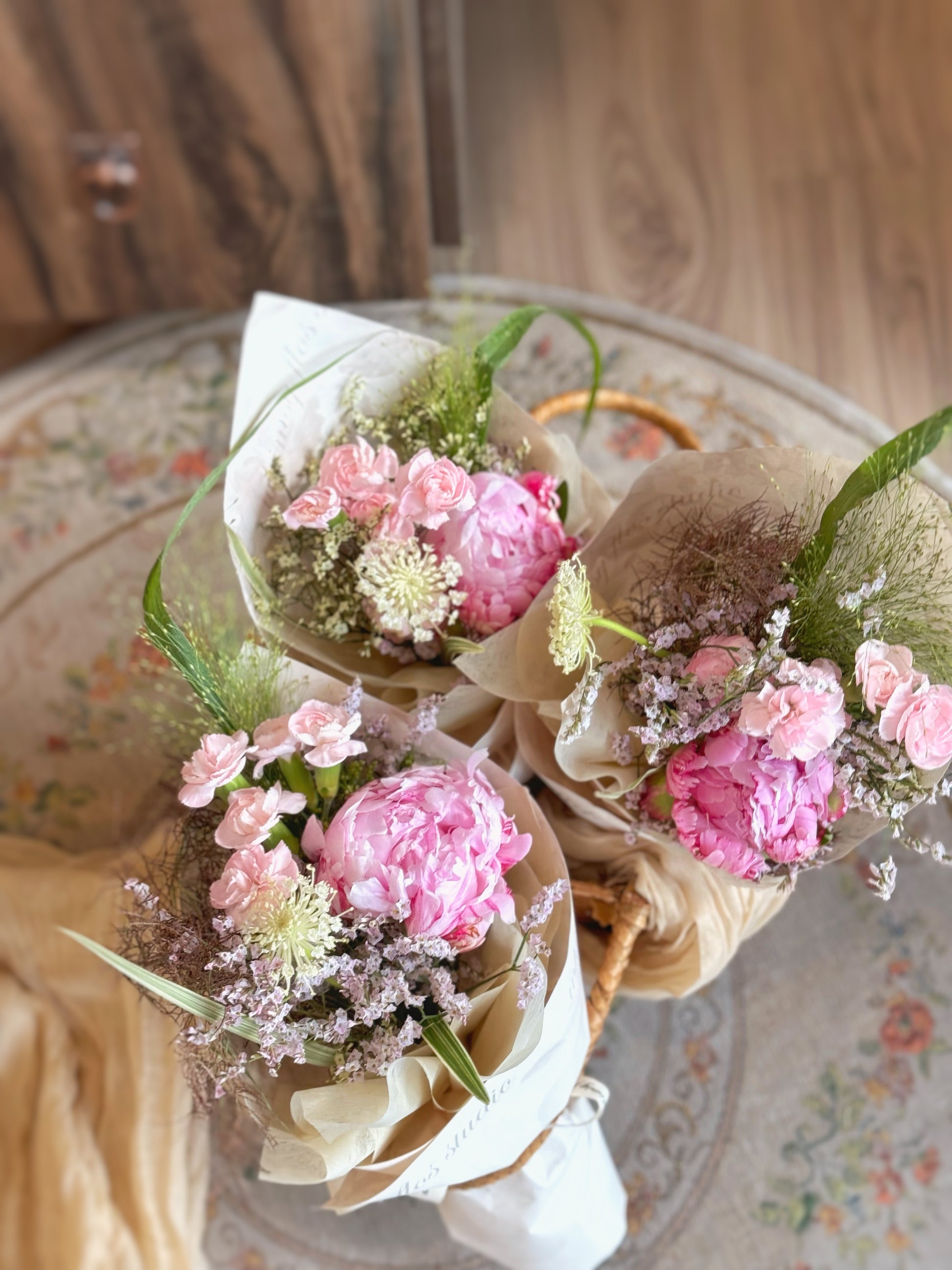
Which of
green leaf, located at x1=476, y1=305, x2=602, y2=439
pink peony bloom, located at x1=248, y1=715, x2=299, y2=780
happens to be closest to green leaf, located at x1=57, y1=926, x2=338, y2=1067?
pink peony bloom, located at x1=248, y1=715, x2=299, y2=780

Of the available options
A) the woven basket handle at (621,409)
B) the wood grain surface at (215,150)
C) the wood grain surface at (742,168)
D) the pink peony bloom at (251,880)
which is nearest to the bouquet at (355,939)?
the pink peony bloom at (251,880)

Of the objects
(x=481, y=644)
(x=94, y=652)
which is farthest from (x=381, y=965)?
(x=94, y=652)

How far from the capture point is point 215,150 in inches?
49.9

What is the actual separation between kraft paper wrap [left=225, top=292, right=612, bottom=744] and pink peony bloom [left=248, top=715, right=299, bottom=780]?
0.13 m

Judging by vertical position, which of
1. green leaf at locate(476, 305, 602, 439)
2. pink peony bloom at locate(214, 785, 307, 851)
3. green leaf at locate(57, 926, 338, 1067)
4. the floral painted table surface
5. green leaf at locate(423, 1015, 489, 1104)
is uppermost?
green leaf at locate(476, 305, 602, 439)

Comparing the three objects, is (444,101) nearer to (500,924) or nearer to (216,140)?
(216,140)

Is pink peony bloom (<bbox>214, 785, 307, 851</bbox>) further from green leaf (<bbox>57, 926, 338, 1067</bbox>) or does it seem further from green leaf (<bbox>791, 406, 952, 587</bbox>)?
green leaf (<bbox>791, 406, 952, 587</bbox>)

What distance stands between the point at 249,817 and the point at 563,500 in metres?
0.36

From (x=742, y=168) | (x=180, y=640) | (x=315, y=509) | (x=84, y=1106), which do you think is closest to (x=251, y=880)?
(x=180, y=640)

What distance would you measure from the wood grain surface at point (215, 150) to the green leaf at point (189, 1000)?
1.01 metres

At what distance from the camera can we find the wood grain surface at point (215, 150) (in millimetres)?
1139

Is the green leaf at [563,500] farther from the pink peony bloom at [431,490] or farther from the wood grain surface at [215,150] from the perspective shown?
the wood grain surface at [215,150]

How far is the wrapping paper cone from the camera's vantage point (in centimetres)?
82

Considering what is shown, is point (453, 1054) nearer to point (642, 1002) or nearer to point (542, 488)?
point (542, 488)
